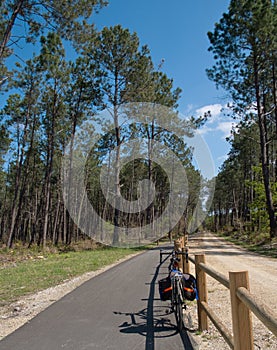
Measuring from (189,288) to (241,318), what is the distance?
2.27 metres

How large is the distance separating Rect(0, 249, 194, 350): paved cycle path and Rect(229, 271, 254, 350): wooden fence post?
61.3 inches

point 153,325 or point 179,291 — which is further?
point 153,325

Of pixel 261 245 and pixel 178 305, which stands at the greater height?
pixel 261 245

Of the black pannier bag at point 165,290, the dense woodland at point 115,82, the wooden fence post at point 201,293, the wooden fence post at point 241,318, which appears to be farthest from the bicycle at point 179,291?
the dense woodland at point 115,82

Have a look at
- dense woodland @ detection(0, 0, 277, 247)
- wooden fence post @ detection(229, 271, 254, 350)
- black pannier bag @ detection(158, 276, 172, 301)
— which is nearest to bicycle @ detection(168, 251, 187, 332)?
black pannier bag @ detection(158, 276, 172, 301)

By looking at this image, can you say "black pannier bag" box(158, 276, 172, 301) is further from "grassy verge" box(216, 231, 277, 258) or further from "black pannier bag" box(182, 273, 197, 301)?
"grassy verge" box(216, 231, 277, 258)

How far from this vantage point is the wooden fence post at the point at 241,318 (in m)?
2.52

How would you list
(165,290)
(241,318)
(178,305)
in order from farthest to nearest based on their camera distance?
1. (165,290)
2. (178,305)
3. (241,318)

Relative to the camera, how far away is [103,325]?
484cm

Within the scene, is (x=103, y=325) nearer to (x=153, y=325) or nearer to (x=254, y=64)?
(x=153, y=325)

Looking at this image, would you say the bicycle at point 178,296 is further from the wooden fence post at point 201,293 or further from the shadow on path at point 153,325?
the wooden fence post at point 201,293

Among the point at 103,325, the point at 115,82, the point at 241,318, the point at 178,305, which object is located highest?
the point at 115,82

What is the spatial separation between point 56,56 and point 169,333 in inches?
780

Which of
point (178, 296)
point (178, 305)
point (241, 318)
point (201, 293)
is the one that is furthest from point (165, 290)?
point (241, 318)
